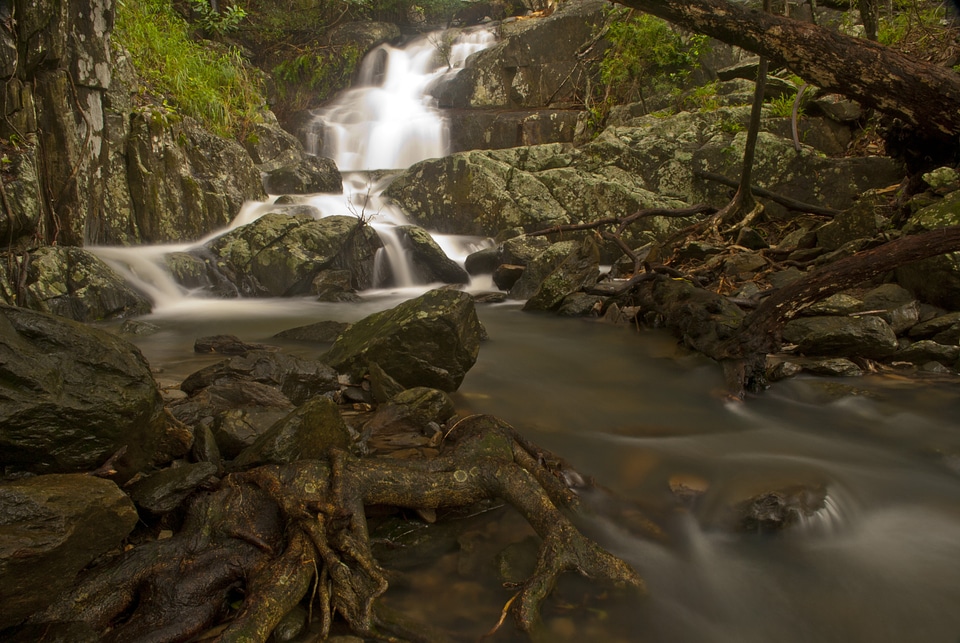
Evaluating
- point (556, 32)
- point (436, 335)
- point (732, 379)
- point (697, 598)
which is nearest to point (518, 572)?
point (697, 598)

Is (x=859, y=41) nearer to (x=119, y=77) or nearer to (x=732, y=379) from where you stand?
(x=732, y=379)

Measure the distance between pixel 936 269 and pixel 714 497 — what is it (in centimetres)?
390

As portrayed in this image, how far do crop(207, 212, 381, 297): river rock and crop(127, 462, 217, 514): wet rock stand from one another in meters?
6.48

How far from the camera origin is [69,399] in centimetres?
214

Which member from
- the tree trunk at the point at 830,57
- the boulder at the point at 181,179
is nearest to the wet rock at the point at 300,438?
the tree trunk at the point at 830,57

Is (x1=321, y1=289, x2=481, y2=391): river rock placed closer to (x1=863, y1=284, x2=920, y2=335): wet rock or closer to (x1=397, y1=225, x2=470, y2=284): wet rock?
(x1=863, y1=284, x2=920, y2=335): wet rock

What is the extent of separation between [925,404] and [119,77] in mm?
10609

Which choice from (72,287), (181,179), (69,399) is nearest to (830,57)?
(69,399)

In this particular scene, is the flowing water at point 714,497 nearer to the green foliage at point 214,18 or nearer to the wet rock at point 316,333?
the wet rock at point 316,333

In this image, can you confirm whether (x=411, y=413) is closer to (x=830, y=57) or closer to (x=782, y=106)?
(x=830, y=57)

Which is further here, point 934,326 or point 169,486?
point 934,326

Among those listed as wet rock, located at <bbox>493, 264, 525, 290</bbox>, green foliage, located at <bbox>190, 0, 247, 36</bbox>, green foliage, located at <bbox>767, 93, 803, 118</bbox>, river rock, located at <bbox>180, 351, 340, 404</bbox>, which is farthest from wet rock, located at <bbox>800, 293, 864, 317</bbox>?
green foliage, located at <bbox>190, 0, 247, 36</bbox>

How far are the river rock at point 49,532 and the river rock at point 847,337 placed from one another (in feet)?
16.7

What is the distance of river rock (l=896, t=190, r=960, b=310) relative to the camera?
501 centimetres
